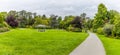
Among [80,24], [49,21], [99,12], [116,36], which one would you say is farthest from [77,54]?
[49,21]

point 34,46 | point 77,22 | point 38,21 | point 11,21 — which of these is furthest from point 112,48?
point 38,21

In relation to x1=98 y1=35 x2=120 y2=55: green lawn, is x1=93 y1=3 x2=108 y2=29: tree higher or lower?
higher

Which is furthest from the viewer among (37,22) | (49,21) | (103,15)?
(49,21)

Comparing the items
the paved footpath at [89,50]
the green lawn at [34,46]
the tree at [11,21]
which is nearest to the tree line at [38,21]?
the tree at [11,21]

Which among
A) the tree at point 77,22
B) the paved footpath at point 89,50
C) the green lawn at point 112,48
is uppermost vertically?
the tree at point 77,22

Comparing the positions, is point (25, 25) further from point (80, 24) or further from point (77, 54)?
point (77, 54)

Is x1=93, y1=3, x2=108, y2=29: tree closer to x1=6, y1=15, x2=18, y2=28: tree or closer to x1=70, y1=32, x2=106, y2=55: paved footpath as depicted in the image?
x1=6, y1=15, x2=18, y2=28: tree

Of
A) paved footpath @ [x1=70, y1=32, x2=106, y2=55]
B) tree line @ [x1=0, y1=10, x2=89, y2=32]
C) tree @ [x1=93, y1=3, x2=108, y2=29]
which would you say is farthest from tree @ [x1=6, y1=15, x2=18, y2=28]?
paved footpath @ [x1=70, y1=32, x2=106, y2=55]

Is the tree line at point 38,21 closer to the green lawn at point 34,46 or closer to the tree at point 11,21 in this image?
the tree at point 11,21

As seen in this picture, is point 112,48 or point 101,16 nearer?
point 112,48

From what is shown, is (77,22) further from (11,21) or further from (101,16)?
(11,21)

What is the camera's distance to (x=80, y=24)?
235 ft

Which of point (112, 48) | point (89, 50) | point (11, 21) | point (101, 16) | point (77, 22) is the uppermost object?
point (101, 16)

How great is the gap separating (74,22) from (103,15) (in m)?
9.57
